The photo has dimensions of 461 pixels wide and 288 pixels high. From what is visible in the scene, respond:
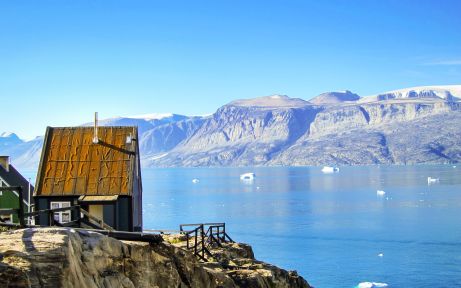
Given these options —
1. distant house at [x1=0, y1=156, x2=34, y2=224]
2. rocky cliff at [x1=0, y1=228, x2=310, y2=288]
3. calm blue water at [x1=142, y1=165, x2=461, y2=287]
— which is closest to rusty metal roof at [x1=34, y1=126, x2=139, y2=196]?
distant house at [x1=0, y1=156, x2=34, y2=224]

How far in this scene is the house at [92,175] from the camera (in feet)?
110

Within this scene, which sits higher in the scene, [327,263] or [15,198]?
[15,198]

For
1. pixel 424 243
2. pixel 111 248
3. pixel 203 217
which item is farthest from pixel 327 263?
pixel 111 248

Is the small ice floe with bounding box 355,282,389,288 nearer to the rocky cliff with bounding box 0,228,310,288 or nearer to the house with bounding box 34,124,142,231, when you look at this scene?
the house with bounding box 34,124,142,231

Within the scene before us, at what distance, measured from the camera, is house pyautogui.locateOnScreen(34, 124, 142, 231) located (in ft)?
110

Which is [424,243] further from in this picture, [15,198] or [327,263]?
[15,198]

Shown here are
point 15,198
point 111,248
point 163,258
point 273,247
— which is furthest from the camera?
point 273,247

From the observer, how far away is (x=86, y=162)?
35344 mm

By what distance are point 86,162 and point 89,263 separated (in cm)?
2019

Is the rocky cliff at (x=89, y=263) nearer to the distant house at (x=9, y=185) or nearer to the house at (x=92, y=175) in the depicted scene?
the house at (x=92, y=175)

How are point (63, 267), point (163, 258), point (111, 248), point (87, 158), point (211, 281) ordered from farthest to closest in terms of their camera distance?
point (87, 158), point (211, 281), point (163, 258), point (111, 248), point (63, 267)

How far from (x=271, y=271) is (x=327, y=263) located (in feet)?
228

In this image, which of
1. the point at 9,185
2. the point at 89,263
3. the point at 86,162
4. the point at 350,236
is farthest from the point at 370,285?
the point at 89,263

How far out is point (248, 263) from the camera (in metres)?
35.1
